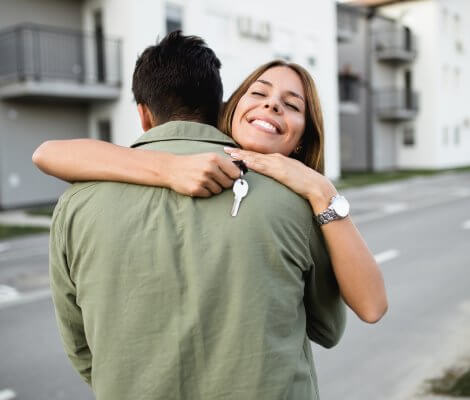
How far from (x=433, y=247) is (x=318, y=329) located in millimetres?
8079

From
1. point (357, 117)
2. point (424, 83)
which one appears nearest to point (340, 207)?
point (357, 117)

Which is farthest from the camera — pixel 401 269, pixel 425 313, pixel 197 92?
pixel 401 269

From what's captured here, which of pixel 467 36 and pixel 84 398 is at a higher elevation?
pixel 467 36

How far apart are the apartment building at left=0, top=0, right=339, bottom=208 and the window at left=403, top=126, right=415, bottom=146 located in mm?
18148

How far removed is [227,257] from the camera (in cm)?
125

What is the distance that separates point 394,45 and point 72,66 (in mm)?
21713

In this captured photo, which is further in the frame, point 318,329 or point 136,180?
point 318,329

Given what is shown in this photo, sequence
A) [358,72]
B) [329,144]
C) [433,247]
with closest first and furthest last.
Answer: [433,247] → [329,144] → [358,72]

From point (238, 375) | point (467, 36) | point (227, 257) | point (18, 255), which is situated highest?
point (467, 36)

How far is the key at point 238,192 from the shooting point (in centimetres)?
125

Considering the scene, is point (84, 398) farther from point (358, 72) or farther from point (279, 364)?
point (358, 72)

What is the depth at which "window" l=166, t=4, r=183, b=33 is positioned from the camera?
18406mm

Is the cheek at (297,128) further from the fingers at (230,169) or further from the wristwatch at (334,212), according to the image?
the fingers at (230,169)

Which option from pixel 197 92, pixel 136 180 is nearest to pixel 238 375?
pixel 136 180
